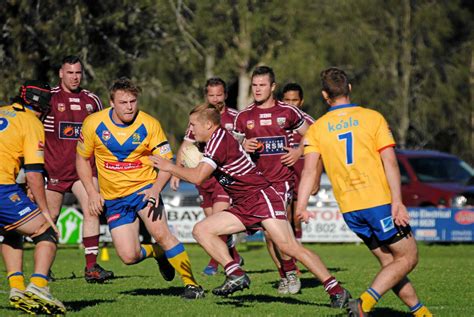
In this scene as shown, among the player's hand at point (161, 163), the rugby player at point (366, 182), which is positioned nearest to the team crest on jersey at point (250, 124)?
the player's hand at point (161, 163)

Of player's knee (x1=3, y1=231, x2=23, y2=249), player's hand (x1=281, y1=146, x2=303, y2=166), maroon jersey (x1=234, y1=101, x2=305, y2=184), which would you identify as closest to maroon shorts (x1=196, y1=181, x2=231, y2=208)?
maroon jersey (x1=234, y1=101, x2=305, y2=184)

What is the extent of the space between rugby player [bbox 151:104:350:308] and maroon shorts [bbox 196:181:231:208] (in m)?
2.99

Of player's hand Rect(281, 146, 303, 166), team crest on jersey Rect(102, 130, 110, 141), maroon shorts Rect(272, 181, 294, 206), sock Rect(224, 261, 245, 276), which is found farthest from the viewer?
maroon shorts Rect(272, 181, 294, 206)

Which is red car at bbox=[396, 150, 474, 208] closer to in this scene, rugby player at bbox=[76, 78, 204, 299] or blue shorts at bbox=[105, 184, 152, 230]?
rugby player at bbox=[76, 78, 204, 299]

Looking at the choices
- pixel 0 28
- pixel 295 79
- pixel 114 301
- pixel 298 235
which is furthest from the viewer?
pixel 295 79

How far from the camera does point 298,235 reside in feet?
48.4

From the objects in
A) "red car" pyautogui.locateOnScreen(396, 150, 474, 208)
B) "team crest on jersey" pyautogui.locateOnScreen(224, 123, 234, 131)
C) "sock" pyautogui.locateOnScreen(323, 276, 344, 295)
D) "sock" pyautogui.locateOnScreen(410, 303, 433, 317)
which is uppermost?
"team crest on jersey" pyautogui.locateOnScreen(224, 123, 234, 131)

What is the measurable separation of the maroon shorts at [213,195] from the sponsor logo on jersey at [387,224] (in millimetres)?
5072

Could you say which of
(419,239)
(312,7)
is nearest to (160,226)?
(419,239)

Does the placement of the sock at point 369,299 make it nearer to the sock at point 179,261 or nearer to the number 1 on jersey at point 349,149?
the number 1 on jersey at point 349,149

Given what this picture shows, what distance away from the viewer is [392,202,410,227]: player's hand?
8.70 meters

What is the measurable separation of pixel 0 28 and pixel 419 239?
12.1 m

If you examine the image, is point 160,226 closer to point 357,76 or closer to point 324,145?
point 324,145

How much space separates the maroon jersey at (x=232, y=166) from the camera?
1032 centimetres
